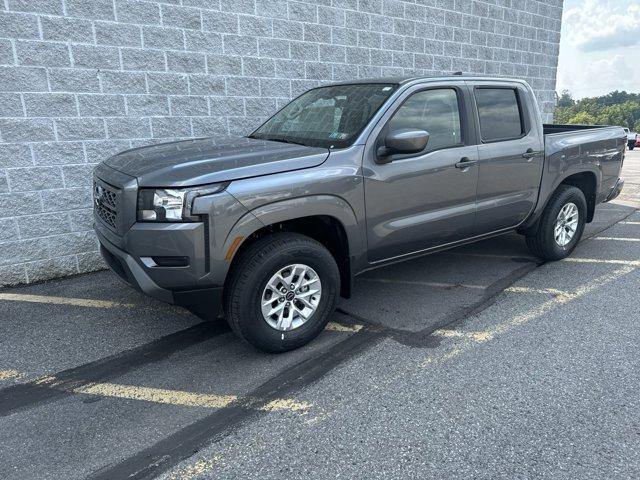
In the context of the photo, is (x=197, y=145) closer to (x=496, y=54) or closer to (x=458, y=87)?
(x=458, y=87)

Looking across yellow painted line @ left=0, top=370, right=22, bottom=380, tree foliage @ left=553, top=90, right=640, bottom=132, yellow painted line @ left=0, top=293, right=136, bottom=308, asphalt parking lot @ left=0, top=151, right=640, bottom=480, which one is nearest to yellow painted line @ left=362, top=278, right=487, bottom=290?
asphalt parking lot @ left=0, top=151, right=640, bottom=480

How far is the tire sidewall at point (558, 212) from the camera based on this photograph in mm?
5398

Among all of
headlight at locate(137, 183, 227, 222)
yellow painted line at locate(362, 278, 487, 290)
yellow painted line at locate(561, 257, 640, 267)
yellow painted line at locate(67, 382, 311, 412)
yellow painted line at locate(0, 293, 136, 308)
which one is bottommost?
yellow painted line at locate(67, 382, 311, 412)

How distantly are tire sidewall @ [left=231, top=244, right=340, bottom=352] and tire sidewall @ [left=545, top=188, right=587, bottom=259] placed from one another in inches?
113

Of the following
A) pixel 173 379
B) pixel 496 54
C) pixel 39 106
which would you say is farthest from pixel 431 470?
pixel 496 54

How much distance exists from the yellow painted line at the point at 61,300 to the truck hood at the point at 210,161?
53.8 inches

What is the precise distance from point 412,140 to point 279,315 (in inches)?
60.7

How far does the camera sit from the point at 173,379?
3338 mm

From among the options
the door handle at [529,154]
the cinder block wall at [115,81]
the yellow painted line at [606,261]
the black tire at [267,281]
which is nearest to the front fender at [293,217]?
the black tire at [267,281]

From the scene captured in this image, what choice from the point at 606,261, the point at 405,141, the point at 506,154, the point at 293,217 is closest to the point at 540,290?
the point at 506,154

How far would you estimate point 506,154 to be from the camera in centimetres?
473

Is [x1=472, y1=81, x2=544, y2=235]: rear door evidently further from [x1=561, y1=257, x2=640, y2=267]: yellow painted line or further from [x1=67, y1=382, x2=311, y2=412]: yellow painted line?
[x1=67, y1=382, x2=311, y2=412]: yellow painted line

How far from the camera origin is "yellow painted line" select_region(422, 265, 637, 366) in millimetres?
3586

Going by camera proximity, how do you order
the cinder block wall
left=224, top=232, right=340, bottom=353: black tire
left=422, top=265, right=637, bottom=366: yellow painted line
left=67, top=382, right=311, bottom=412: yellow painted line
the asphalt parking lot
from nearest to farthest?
the asphalt parking lot → left=67, top=382, right=311, bottom=412: yellow painted line → left=224, top=232, right=340, bottom=353: black tire → left=422, top=265, right=637, bottom=366: yellow painted line → the cinder block wall
